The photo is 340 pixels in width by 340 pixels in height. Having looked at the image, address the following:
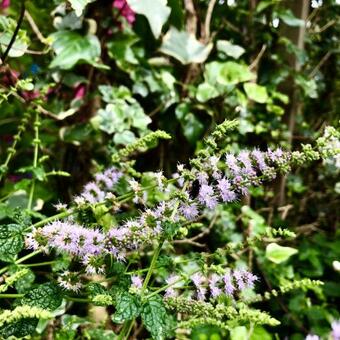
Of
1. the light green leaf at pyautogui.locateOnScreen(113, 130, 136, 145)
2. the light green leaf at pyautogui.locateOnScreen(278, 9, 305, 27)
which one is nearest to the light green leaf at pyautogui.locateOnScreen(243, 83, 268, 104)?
the light green leaf at pyautogui.locateOnScreen(278, 9, 305, 27)

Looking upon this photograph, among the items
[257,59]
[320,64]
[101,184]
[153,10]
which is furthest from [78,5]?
[320,64]

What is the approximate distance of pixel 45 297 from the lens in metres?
0.68

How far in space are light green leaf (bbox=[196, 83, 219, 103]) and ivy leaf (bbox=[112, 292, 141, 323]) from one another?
92 centimetres

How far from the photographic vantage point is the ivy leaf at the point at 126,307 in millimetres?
606

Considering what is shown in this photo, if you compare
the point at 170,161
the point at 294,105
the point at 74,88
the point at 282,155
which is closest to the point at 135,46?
the point at 74,88

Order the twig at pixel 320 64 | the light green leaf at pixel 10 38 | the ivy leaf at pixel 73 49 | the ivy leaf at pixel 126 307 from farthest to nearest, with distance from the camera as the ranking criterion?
the twig at pixel 320 64, the ivy leaf at pixel 73 49, the light green leaf at pixel 10 38, the ivy leaf at pixel 126 307

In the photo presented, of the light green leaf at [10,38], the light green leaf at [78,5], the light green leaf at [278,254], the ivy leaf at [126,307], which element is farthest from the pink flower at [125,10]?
the ivy leaf at [126,307]

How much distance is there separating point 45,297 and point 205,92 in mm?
927

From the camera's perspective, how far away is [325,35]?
205cm

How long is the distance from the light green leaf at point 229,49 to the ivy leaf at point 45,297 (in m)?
1.05

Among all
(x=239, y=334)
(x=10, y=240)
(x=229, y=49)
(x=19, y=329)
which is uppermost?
(x=229, y=49)

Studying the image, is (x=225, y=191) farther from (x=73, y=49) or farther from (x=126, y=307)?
(x=73, y=49)

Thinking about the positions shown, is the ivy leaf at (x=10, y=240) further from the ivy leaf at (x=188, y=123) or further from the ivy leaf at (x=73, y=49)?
the ivy leaf at (x=188, y=123)

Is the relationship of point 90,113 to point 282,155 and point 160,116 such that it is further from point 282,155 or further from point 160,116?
point 282,155
